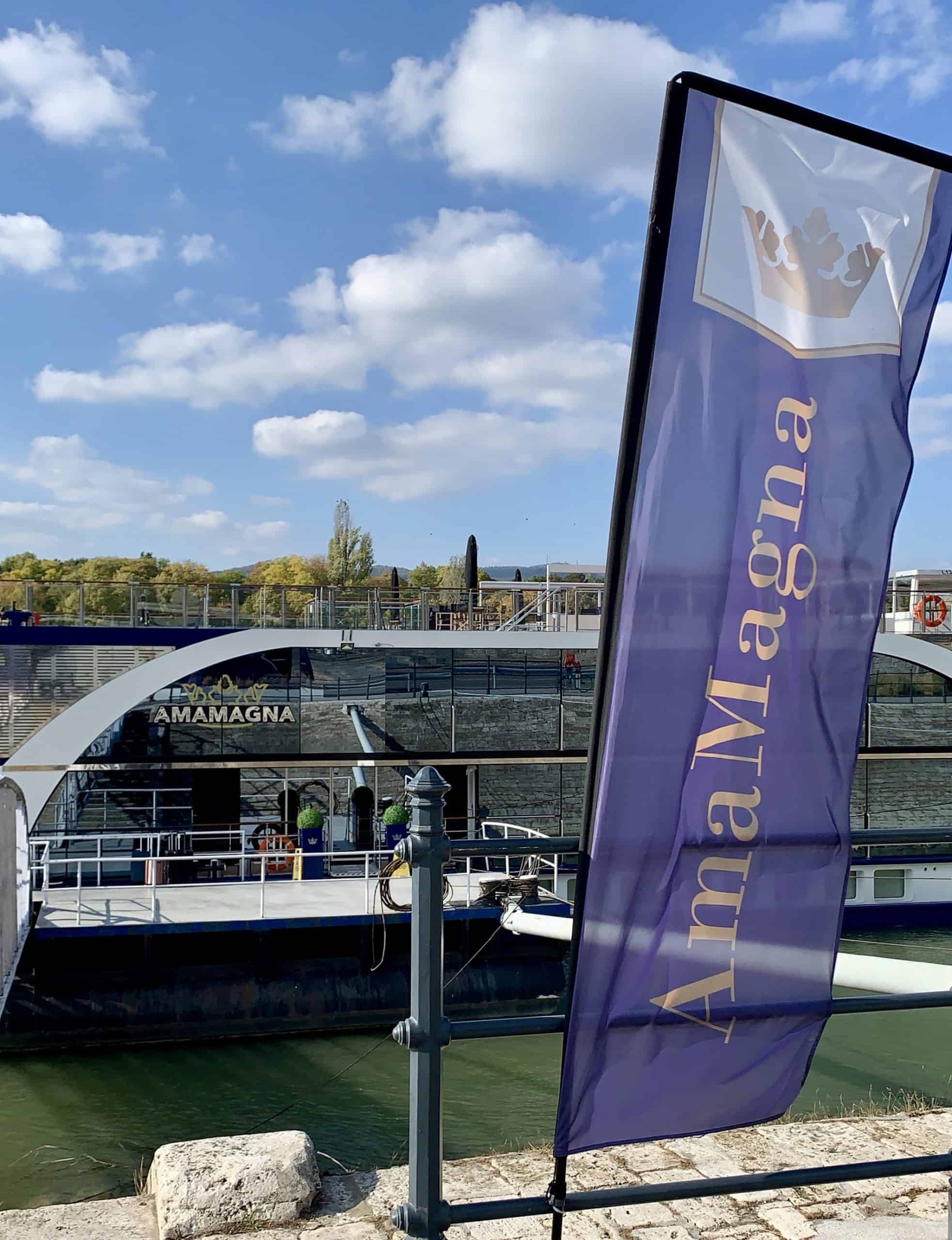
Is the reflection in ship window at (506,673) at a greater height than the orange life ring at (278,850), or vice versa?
the reflection in ship window at (506,673)

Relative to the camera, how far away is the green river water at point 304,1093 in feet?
28.6

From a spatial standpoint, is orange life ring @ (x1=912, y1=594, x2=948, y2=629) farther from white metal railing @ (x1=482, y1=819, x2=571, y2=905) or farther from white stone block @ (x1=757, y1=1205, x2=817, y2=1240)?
white stone block @ (x1=757, y1=1205, x2=817, y2=1240)

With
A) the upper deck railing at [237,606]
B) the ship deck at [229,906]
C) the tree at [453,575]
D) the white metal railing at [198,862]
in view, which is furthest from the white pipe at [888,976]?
the tree at [453,575]

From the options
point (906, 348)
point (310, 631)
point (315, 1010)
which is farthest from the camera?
point (310, 631)

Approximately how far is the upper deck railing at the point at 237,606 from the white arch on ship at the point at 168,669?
11.9 inches

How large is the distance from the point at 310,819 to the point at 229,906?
1709 mm

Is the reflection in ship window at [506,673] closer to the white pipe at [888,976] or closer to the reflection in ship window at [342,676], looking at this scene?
the reflection in ship window at [342,676]

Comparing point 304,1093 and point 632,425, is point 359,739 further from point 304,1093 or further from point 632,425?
point 632,425

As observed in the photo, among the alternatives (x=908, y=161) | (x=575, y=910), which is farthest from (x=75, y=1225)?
(x=908, y=161)

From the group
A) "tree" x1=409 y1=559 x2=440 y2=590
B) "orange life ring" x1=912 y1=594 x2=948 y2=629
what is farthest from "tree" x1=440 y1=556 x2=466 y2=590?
"orange life ring" x1=912 y1=594 x2=948 y2=629

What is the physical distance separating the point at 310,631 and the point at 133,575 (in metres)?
51.4

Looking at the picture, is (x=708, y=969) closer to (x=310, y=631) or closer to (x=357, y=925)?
(x=357, y=925)

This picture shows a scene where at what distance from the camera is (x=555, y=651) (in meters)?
16.8

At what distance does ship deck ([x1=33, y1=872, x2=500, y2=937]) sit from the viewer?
1281cm
